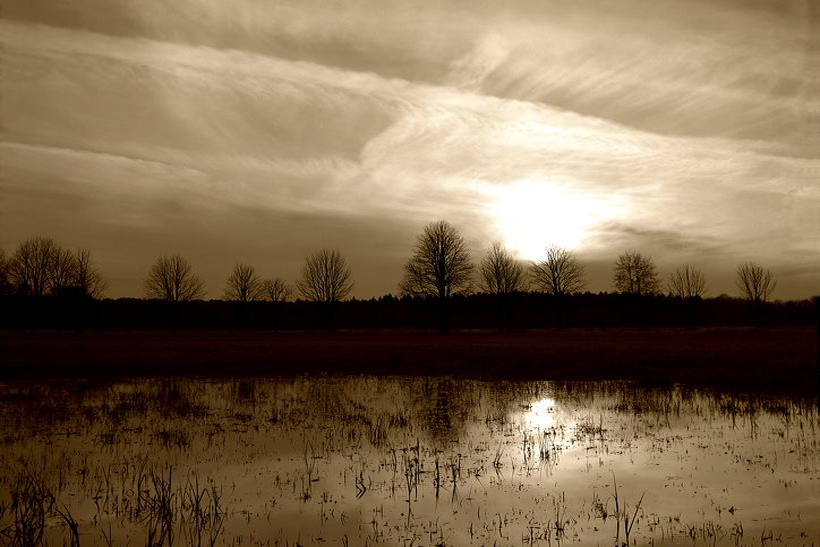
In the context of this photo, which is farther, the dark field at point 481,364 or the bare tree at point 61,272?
the bare tree at point 61,272

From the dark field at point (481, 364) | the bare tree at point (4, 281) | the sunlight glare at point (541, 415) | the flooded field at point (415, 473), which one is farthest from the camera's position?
the bare tree at point (4, 281)

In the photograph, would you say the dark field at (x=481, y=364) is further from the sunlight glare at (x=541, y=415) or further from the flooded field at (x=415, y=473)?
the sunlight glare at (x=541, y=415)

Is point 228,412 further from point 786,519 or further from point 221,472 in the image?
point 786,519

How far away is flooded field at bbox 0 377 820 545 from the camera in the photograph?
299 inches

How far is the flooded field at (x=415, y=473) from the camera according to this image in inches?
299

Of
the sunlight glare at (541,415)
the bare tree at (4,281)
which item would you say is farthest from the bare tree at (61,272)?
the sunlight glare at (541,415)

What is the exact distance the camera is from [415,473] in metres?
10.3

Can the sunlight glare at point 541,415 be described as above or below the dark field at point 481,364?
below

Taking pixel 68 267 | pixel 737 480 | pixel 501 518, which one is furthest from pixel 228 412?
pixel 68 267

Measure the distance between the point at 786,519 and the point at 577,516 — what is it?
2.81m

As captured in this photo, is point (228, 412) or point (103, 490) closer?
point (103, 490)

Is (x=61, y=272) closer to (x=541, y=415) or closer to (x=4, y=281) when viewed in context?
(x=4, y=281)

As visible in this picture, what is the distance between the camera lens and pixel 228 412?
17.6m

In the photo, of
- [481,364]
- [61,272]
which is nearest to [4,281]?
[61,272]
